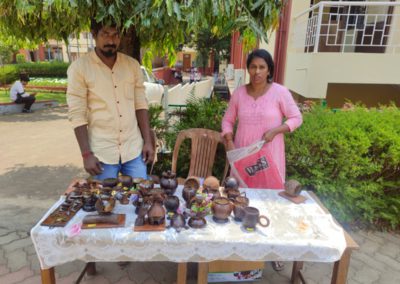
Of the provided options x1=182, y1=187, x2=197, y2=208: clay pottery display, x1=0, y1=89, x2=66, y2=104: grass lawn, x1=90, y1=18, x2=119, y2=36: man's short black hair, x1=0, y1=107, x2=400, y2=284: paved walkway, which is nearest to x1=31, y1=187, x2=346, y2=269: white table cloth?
x1=182, y1=187, x2=197, y2=208: clay pottery display

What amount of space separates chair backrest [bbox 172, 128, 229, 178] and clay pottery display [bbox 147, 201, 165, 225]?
4.68 ft

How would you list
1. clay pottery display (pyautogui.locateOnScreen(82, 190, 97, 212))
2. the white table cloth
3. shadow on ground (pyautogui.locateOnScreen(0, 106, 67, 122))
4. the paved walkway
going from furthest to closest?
shadow on ground (pyautogui.locateOnScreen(0, 106, 67, 122)) → the paved walkway → clay pottery display (pyautogui.locateOnScreen(82, 190, 97, 212)) → the white table cloth

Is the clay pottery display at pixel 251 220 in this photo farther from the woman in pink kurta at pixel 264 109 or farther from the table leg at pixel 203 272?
the woman in pink kurta at pixel 264 109

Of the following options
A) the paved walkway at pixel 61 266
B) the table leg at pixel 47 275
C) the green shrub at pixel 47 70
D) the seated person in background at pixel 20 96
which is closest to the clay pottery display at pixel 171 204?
the table leg at pixel 47 275

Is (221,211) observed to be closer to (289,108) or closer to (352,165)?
(289,108)

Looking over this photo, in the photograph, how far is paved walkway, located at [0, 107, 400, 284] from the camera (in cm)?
245

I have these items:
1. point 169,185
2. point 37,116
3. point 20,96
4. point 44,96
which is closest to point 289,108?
point 169,185

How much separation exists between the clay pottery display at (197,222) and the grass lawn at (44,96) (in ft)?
37.0

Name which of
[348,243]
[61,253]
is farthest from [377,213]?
[61,253]

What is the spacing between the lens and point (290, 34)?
7316mm

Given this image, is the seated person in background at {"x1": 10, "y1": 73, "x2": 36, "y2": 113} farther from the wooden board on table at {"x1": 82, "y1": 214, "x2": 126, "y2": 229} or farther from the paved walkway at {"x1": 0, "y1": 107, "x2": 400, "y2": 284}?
the wooden board on table at {"x1": 82, "y1": 214, "x2": 126, "y2": 229}

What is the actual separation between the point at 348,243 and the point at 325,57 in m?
4.32

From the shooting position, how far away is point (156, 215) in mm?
1615

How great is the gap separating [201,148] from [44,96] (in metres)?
11.8
